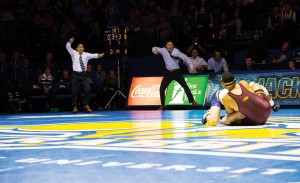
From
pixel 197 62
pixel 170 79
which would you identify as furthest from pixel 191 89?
pixel 170 79

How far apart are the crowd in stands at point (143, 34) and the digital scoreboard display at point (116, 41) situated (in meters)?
0.24

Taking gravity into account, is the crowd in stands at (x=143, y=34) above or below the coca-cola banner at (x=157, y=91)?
above

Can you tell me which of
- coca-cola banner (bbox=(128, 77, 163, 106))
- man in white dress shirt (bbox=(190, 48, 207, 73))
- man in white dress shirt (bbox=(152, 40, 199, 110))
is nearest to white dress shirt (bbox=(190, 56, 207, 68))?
man in white dress shirt (bbox=(190, 48, 207, 73))

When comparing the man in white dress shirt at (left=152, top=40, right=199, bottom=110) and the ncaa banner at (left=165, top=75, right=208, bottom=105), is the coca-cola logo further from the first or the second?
the man in white dress shirt at (left=152, top=40, right=199, bottom=110)

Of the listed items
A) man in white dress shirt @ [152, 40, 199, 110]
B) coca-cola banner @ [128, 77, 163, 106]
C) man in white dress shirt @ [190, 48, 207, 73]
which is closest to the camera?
man in white dress shirt @ [152, 40, 199, 110]

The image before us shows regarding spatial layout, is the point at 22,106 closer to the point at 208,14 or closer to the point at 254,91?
the point at 208,14

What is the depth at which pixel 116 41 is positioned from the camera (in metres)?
17.7

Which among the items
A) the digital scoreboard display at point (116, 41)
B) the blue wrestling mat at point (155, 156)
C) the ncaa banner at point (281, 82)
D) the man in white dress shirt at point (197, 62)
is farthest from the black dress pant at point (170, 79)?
the blue wrestling mat at point (155, 156)

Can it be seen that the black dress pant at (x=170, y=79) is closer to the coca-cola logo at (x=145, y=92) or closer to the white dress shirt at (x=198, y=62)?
the white dress shirt at (x=198, y=62)

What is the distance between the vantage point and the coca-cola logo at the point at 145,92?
714 inches

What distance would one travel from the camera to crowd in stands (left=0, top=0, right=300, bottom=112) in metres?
17.3

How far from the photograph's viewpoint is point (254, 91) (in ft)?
32.2

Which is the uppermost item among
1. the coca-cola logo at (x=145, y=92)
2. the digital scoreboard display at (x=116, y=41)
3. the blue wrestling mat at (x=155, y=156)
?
the digital scoreboard display at (x=116, y=41)

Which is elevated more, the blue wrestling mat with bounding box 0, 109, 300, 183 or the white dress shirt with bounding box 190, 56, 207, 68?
the white dress shirt with bounding box 190, 56, 207, 68
